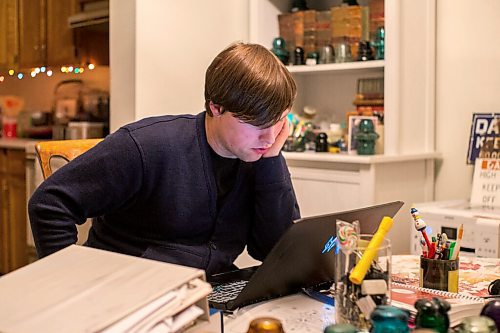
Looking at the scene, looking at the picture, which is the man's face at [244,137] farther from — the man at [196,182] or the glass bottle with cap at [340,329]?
the glass bottle with cap at [340,329]

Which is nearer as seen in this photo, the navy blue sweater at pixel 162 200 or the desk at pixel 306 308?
the desk at pixel 306 308

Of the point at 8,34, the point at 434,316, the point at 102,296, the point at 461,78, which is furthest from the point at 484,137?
the point at 8,34

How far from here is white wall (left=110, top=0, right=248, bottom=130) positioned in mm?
2678

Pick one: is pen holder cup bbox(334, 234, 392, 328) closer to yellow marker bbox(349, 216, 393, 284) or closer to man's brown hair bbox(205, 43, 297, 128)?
yellow marker bbox(349, 216, 393, 284)

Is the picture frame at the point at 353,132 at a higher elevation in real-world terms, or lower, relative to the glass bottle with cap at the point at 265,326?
higher

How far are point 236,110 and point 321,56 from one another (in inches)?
65.6

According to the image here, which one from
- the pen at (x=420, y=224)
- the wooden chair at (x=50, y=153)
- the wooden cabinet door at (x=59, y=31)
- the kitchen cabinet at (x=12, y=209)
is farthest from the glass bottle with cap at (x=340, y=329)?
the wooden cabinet door at (x=59, y=31)

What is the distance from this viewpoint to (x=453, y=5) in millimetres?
2771

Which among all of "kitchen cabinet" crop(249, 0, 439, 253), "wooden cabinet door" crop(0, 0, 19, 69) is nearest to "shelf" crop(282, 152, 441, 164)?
"kitchen cabinet" crop(249, 0, 439, 253)

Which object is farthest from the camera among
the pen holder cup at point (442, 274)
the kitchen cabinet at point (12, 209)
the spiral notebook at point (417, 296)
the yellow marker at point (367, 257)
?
the kitchen cabinet at point (12, 209)

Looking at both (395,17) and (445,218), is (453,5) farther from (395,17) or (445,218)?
(445,218)

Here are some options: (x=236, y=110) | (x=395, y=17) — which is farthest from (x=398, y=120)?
(x=236, y=110)

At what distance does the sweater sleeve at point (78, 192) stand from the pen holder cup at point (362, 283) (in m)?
0.58

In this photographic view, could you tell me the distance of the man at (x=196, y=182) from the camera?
1395 mm
